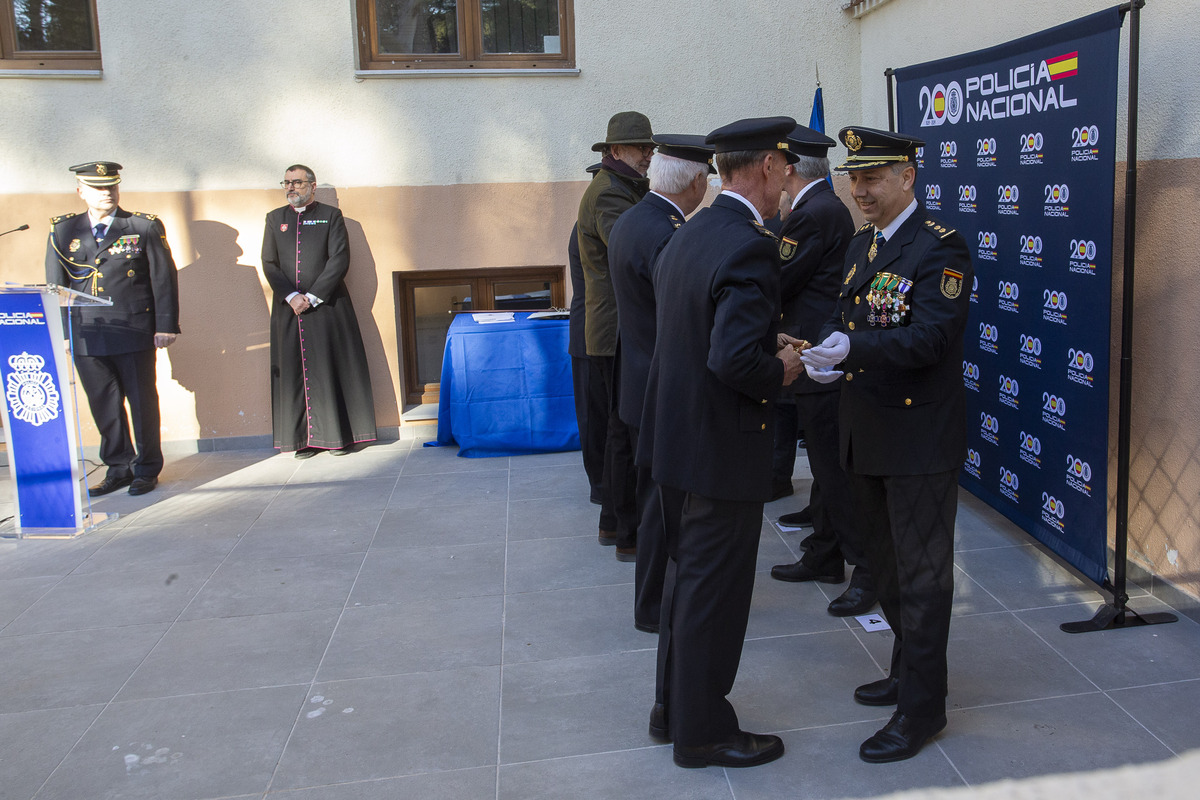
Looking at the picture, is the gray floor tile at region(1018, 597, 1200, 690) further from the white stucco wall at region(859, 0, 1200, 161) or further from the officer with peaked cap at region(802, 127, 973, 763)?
the white stucco wall at region(859, 0, 1200, 161)

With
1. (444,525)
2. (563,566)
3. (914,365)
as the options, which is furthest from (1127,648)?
(444,525)

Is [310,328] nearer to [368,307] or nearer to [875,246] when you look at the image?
[368,307]

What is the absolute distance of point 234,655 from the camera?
12.3 feet

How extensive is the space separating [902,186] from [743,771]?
5.88 ft

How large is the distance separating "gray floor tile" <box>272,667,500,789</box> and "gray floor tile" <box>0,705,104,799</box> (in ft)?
→ 2.43

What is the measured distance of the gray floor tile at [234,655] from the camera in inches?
139

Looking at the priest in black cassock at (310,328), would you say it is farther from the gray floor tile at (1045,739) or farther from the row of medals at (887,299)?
the gray floor tile at (1045,739)

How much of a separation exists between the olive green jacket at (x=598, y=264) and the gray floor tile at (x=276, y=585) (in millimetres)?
1577

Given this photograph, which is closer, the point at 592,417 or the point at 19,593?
the point at 19,593

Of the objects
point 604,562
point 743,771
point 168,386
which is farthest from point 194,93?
point 743,771

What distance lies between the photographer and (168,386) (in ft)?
22.2

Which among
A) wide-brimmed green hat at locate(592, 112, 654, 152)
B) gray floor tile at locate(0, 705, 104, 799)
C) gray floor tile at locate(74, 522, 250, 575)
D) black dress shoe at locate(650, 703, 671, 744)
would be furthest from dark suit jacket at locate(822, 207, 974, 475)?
gray floor tile at locate(74, 522, 250, 575)

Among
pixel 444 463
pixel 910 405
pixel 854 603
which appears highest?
pixel 910 405

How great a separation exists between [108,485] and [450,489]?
7.01 ft
